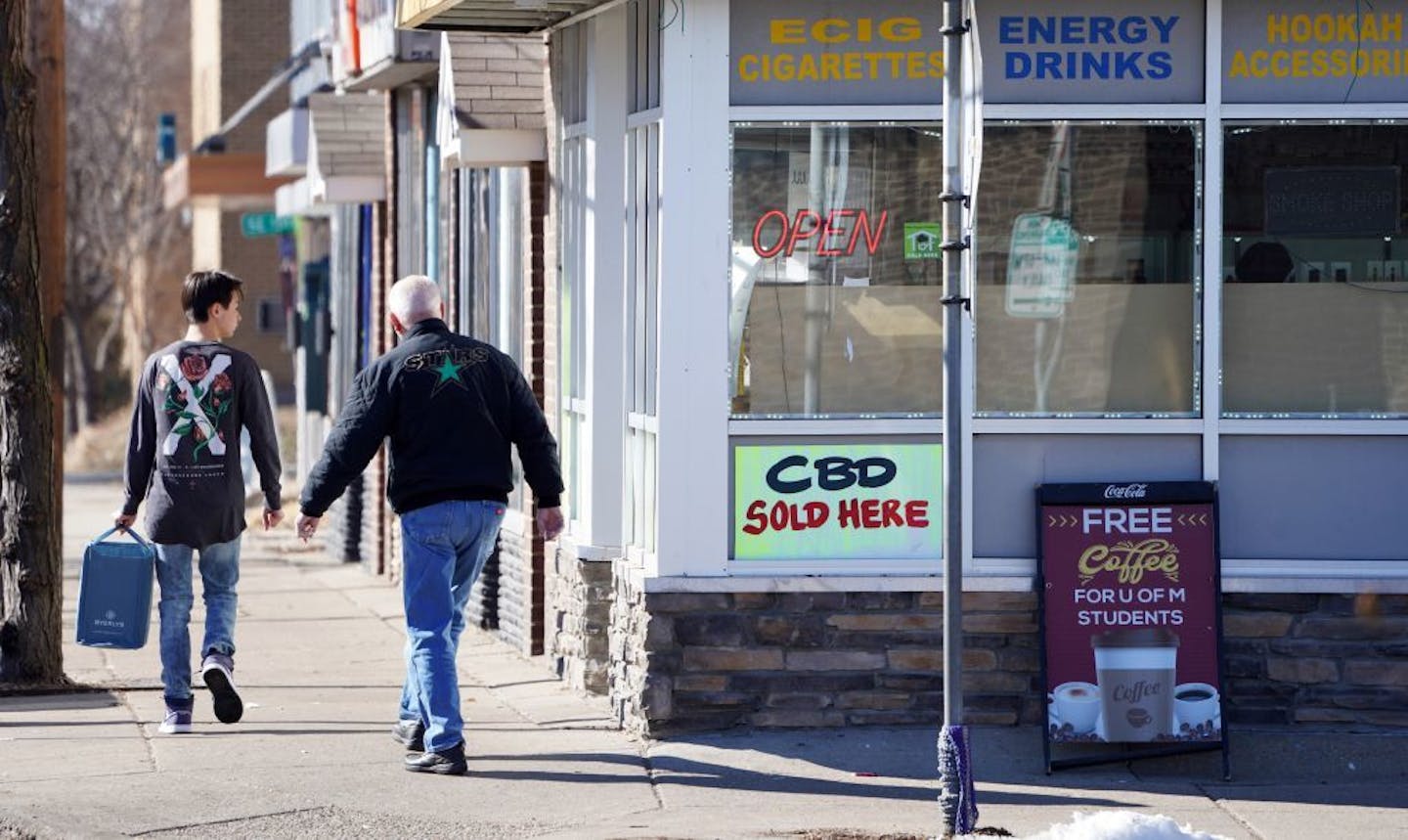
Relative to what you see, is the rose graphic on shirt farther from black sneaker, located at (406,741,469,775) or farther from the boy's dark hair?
black sneaker, located at (406,741,469,775)

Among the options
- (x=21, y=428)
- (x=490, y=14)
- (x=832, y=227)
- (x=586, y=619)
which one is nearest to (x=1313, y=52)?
(x=832, y=227)

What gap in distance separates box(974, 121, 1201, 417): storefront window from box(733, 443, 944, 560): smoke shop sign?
1.45 feet

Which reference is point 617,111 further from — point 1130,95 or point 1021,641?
point 1021,641

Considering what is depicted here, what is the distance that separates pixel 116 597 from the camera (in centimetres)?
920

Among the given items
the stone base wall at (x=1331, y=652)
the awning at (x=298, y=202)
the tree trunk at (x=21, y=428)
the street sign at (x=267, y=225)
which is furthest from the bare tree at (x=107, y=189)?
the stone base wall at (x=1331, y=652)

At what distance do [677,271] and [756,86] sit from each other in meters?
0.80

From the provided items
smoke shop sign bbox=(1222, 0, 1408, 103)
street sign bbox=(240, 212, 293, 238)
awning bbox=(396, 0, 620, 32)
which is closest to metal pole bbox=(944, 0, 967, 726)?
smoke shop sign bbox=(1222, 0, 1408, 103)

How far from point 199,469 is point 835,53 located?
3040 millimetres

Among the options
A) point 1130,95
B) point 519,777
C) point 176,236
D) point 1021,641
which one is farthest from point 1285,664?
point 176,236

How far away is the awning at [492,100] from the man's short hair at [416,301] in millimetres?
2458

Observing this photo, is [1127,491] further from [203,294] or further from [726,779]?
[203,294]

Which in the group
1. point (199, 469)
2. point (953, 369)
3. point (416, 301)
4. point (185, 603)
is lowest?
point (185, 603)

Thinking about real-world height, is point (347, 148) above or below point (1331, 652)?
above

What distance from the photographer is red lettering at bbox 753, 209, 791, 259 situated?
8.72 m
